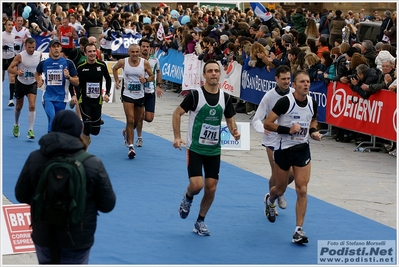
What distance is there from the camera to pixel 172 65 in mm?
25469

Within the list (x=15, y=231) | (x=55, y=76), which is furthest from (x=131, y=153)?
(x=15, y=231)

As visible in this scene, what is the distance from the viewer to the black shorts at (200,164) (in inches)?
373

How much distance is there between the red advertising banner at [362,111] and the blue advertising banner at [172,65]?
340 inches

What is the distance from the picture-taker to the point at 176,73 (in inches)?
988

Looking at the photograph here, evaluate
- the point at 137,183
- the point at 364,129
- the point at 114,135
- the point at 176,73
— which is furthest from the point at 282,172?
the point at 176,73

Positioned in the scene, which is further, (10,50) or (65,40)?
(65,40)

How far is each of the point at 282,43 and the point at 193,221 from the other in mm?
9380

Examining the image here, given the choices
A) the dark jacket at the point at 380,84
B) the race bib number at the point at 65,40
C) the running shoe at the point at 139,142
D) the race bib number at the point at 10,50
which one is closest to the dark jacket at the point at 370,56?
the dark jacket at the point at 380,84

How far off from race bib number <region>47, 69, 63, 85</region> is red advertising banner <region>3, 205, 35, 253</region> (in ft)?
20.6

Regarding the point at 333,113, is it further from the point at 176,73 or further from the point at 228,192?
the point at 176,73

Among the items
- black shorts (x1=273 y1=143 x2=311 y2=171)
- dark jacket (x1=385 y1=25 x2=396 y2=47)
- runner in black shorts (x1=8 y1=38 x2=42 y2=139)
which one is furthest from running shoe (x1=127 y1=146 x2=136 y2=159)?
dark jacket (x1=385 y1=25 x2=396 y2=47)

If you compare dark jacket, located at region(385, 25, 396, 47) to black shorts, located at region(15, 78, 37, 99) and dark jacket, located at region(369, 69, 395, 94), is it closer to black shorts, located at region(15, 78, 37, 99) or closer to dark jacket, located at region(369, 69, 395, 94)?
dark jacket, located at region(369, 69, 395, 94)

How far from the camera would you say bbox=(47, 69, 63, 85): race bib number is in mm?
14754

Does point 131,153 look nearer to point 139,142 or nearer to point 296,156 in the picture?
point 139,142
